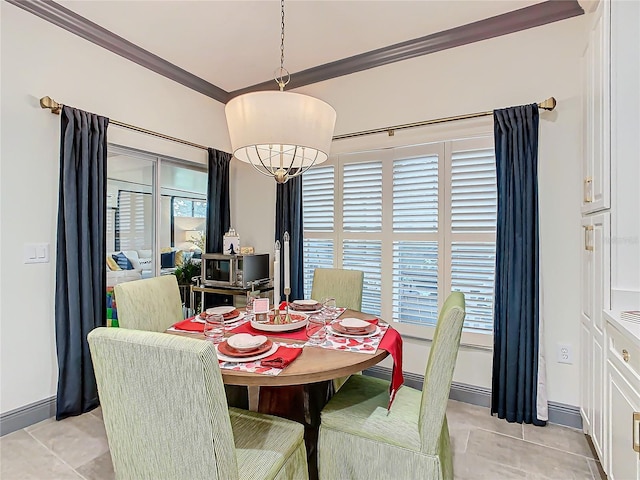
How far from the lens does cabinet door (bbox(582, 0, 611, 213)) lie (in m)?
1.67

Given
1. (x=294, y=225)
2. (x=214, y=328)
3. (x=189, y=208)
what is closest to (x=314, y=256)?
(x=294, y=225)

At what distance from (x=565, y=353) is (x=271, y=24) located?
10.1 feet

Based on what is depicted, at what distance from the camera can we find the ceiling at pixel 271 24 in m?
2.30

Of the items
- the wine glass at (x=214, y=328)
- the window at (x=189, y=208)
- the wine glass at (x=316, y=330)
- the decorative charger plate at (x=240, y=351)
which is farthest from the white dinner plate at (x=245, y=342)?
the window at (x=189, y=208)

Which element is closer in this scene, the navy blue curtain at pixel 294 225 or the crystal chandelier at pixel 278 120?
the crystal chandelier at pixel 278 120

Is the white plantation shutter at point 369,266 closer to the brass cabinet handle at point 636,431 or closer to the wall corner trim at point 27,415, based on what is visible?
the brass cabinet handle at point 636,431

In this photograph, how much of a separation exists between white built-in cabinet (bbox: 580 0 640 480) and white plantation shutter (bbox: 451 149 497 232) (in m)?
0.69

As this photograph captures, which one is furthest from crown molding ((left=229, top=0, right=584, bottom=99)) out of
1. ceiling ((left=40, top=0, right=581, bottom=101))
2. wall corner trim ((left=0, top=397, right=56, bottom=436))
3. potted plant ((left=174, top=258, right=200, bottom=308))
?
wall corner trim ((left=0, top=397, right=56, bottom=436))

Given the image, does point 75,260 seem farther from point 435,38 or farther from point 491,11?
point 491,11

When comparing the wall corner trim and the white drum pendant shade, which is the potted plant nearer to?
the wall corner trim

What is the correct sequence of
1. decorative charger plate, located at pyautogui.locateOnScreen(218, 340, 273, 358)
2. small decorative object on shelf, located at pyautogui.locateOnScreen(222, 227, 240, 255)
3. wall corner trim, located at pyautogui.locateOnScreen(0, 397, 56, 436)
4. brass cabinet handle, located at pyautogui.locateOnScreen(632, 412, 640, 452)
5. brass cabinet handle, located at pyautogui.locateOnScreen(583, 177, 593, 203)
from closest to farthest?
brass cabinet handle, located at pyautogui.locateOnScreen(632, 412, 640, 452), decorative charger plate, located at pyautogui.locateOnScreen(218, 340, 273, 358), brass cabinet handle, located at pyautogui.locateOnScreen(583, 177, 593, 203), wall corner trim, located at pyautogui.locateOnScreen(0, 397, 56, 436), small decorative object on shelf, located at pyautogui.locateOnScreen(222, 227, 240, 255)

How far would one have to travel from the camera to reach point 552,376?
92.0 inches

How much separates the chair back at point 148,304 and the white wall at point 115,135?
758 mm

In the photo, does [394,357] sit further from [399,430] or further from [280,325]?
[280,325]
